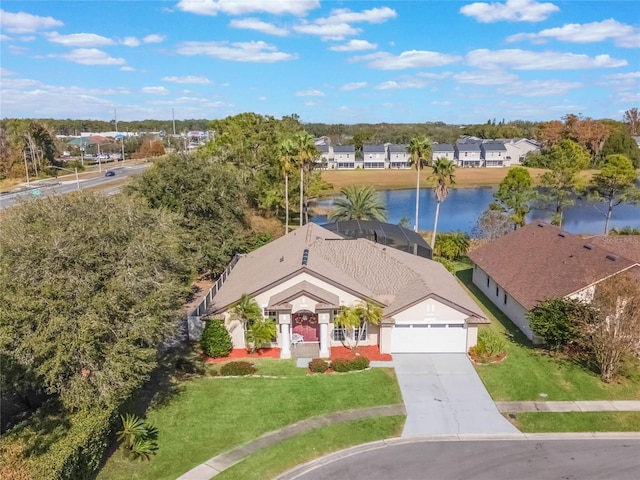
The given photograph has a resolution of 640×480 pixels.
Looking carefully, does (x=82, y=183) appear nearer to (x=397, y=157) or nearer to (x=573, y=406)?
(x=397, y=157)

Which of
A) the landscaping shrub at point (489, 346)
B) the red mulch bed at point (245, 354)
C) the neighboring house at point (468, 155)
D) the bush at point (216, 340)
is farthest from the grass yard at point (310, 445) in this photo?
the neighboring house at point (468, 155)

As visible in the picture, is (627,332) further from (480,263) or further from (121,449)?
(121,449)

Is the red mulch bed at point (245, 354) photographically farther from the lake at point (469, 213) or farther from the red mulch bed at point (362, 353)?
the lake at point (469, 213)

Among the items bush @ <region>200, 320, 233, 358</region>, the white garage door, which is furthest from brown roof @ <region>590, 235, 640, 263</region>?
bush @ <region>200, 320, 233, 358</region>

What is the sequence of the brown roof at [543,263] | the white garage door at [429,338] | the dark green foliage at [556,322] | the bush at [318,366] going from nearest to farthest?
the bush at [318,366] < the dark green foliage at [556,322] < the white garage door at [429,338] < the brown roof at [543,263]

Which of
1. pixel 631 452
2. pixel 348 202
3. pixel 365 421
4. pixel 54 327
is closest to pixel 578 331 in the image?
pixel 631 452

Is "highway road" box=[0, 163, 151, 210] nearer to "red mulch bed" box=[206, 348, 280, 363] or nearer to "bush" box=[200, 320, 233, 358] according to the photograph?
"bush" box=[200, 320, 233, 358]
